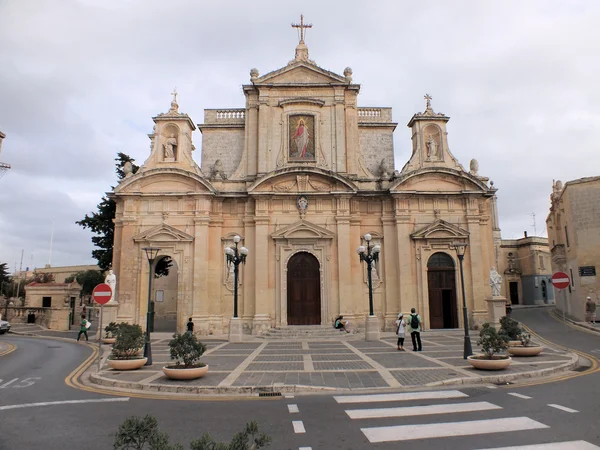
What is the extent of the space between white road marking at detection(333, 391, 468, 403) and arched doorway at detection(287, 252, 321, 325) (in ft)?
54.1

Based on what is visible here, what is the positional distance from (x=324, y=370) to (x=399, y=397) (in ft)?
12.6

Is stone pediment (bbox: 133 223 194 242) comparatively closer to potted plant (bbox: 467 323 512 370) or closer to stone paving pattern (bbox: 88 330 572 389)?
stone paving pattern (bbox: 88 330 572 389)

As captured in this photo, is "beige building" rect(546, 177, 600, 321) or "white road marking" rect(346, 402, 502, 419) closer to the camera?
"white road marking" rect(346, 402, 502, 419)

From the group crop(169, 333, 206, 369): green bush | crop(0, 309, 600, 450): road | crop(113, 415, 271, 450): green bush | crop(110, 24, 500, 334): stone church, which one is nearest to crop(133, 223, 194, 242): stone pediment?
crop(110, 24, 500, 334): stone church

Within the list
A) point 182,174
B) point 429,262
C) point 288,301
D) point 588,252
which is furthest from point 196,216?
point 588,252

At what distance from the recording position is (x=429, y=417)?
807cm

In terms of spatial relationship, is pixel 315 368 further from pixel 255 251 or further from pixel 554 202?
pixel 554 202

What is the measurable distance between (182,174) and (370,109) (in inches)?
609

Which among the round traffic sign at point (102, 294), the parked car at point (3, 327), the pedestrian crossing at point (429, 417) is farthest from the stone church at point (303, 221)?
the pedestrian crossing at point (429, 417)

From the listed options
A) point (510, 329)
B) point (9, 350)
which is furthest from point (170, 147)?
point (510, 329)

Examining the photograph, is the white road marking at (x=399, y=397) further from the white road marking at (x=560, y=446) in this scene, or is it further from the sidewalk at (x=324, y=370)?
the white road marking at (x=560, y=446)

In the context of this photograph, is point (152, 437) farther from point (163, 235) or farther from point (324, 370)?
point (163, 235)

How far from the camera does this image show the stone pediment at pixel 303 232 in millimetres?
26734

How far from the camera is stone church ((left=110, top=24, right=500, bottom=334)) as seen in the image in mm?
26391
